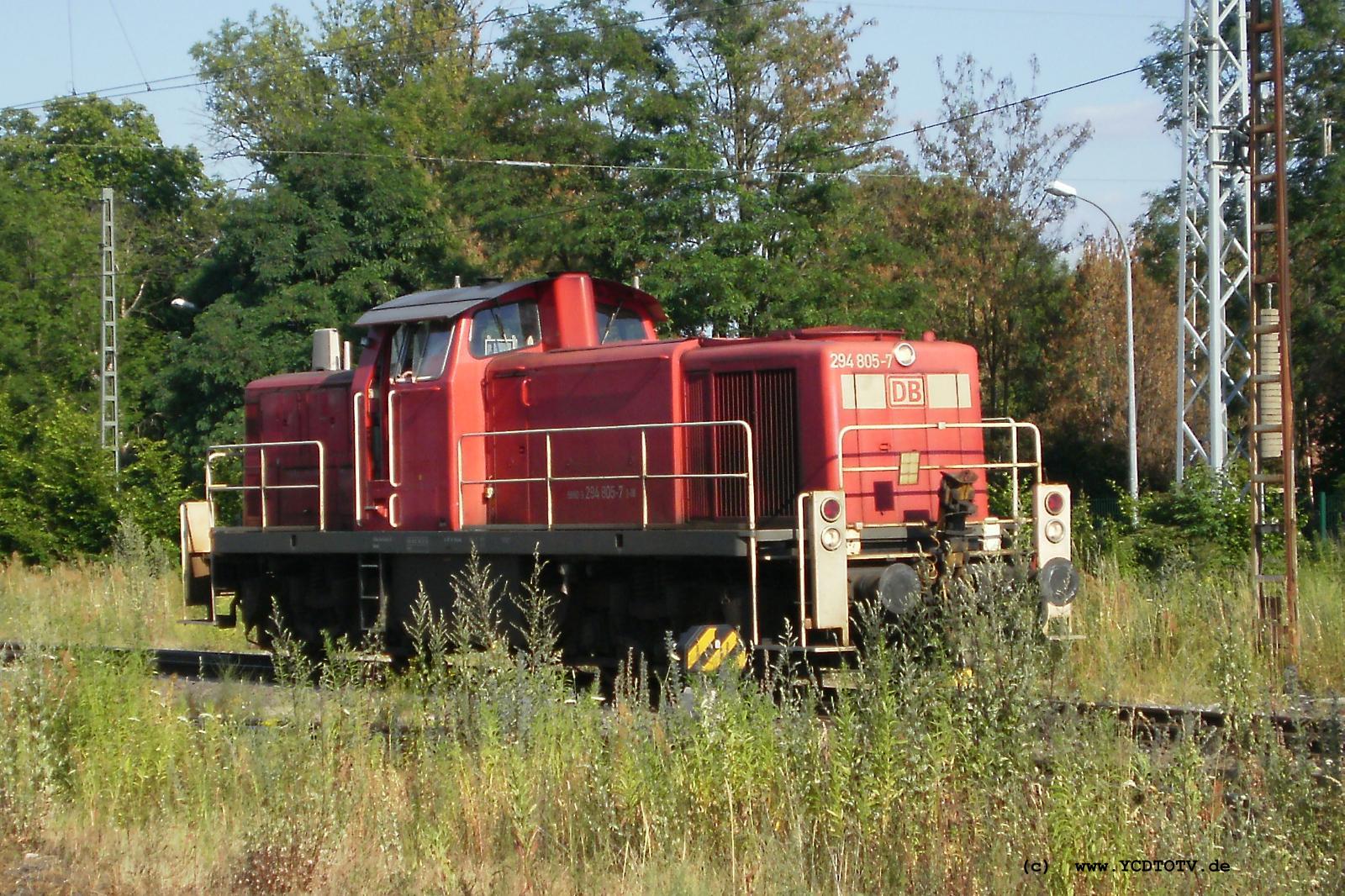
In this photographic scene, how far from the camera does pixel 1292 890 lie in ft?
15.4

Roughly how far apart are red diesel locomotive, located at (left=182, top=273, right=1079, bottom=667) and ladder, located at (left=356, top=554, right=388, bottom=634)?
0.10 ft

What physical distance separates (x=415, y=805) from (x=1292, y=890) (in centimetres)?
349

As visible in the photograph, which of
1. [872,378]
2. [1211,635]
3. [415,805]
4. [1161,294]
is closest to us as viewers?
[415,805]

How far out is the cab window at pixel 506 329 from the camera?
452 inches

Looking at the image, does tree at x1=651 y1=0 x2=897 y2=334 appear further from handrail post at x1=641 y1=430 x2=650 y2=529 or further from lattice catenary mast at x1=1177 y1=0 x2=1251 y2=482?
handrail post at x1=641 y1=430 x2=650 y2=529

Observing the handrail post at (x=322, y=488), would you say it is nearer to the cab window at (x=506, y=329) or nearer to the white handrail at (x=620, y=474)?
the white handrail at (x=620, y=474)

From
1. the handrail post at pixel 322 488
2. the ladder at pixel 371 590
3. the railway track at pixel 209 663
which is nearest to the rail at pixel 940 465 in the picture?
the ladder at pixel 371 590

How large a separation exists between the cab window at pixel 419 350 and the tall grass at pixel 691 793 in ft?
14.6

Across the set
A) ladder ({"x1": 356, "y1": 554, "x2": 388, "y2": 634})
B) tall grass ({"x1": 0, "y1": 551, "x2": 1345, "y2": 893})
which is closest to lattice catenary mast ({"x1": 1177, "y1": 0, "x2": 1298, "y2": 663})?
tall grass ({"x1": 0, "y1": 551, "x2": 1345, "y2": 893})

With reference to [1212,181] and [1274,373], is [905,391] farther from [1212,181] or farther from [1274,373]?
[1212,181]

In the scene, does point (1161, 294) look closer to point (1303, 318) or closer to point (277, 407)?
point (1303, 318)

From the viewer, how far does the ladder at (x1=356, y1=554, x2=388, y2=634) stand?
11.8 meters

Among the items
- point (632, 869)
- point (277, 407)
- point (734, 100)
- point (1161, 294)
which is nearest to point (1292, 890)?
point (632, 869)

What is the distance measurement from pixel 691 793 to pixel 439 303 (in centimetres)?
651
